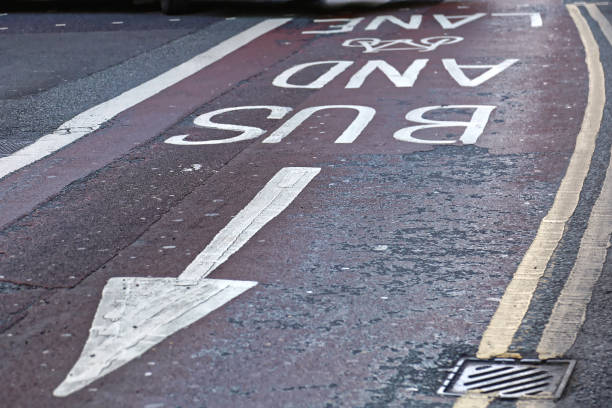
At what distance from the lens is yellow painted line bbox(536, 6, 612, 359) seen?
15.5ft

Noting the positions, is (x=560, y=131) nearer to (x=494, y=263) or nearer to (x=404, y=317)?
Result: (x=494, y=263)

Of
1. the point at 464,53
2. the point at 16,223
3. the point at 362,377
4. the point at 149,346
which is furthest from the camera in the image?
the point at 464,53

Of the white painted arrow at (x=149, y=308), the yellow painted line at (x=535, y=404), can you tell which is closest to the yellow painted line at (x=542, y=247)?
the yellow painted line at (x=535, y=404)

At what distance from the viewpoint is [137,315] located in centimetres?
510

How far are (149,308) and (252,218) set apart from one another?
1633mm

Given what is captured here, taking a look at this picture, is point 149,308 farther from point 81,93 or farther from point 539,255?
point 81,93

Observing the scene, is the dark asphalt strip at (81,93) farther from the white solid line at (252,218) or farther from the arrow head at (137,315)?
the arrow head at (137,315)

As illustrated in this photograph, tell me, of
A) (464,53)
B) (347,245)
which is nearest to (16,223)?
(347,245)

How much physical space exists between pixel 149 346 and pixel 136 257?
1347mm

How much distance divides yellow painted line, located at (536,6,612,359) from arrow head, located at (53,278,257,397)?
154 centimetres

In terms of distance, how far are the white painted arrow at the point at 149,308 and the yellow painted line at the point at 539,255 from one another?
1303mm

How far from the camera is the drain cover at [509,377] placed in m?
4.25

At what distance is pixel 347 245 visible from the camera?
20.1 feet

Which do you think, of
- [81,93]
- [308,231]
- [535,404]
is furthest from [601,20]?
[535,404]
